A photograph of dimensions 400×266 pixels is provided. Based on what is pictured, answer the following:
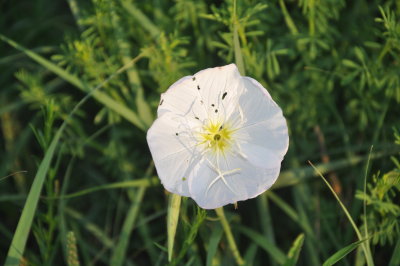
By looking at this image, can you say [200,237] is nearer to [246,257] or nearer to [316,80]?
[246,257]

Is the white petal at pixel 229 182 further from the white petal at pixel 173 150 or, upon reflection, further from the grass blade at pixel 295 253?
the grass blade at pixel 295 253

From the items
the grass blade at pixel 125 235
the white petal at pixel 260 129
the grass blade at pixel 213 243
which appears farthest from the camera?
the grass blade at pixel 125 235

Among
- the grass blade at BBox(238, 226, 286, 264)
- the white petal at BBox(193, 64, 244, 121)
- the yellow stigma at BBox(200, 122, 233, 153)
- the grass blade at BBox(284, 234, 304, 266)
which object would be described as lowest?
the grass blade at BBox(238, 226, 286, 264)

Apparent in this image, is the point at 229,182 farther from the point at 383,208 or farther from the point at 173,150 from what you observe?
the point at 383,208

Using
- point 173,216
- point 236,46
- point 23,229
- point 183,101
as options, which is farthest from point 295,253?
point 23,229

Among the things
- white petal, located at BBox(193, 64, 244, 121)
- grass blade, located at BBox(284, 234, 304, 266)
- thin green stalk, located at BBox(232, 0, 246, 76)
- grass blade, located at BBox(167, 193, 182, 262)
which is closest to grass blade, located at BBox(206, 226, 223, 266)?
grass blade, located at BBox(167, 193, 182, 262)

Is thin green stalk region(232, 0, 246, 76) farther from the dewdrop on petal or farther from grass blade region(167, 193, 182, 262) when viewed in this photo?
grass blade region(167, 193, 182, 262)

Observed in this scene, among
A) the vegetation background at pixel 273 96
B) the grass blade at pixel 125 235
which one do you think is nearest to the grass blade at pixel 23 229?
the vegetation background at pixel 273 96
